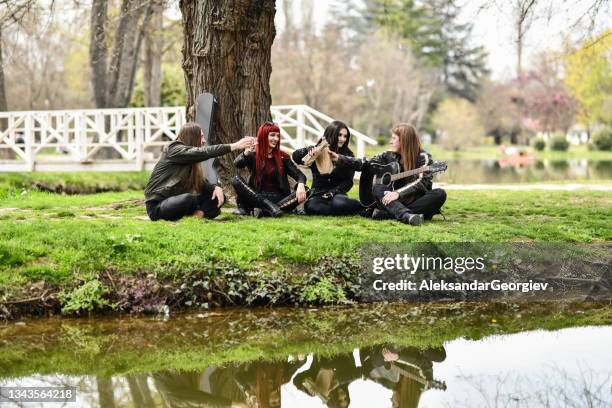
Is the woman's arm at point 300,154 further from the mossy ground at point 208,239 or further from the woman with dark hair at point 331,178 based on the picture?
the mossy ground at point 208,239

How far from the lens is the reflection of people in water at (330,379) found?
4.12 m

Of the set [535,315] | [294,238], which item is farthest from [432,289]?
[294,238]

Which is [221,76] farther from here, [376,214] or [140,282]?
[140,282]

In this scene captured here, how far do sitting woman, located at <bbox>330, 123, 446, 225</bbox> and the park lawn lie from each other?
179 millimetres

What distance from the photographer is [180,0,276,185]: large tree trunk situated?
882cm

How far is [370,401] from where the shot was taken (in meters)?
4.05

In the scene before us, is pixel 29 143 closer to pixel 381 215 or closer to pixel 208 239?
pixel 381 215

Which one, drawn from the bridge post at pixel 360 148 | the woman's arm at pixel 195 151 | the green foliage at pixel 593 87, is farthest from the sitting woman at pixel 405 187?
the green foliage at pixel 593 87

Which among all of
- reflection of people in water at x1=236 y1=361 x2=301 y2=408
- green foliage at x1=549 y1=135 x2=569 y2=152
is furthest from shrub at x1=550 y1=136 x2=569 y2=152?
reflection of people in water at x1=236 y1=361 x2=301 y2=408

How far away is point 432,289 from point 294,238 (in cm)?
125

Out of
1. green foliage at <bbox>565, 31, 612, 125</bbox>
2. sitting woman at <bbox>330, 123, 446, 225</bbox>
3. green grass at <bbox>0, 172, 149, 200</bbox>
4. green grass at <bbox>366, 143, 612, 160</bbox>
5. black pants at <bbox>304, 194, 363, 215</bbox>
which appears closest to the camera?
sitting woman at <bbox>330, 123, 446, 225</bbox>

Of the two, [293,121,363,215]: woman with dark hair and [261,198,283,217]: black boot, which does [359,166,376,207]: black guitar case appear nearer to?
[293,121,363,215]: woman with dark hair

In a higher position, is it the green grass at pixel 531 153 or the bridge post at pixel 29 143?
the bridge post at pixel 29 143

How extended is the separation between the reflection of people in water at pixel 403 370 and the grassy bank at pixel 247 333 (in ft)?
0.51
